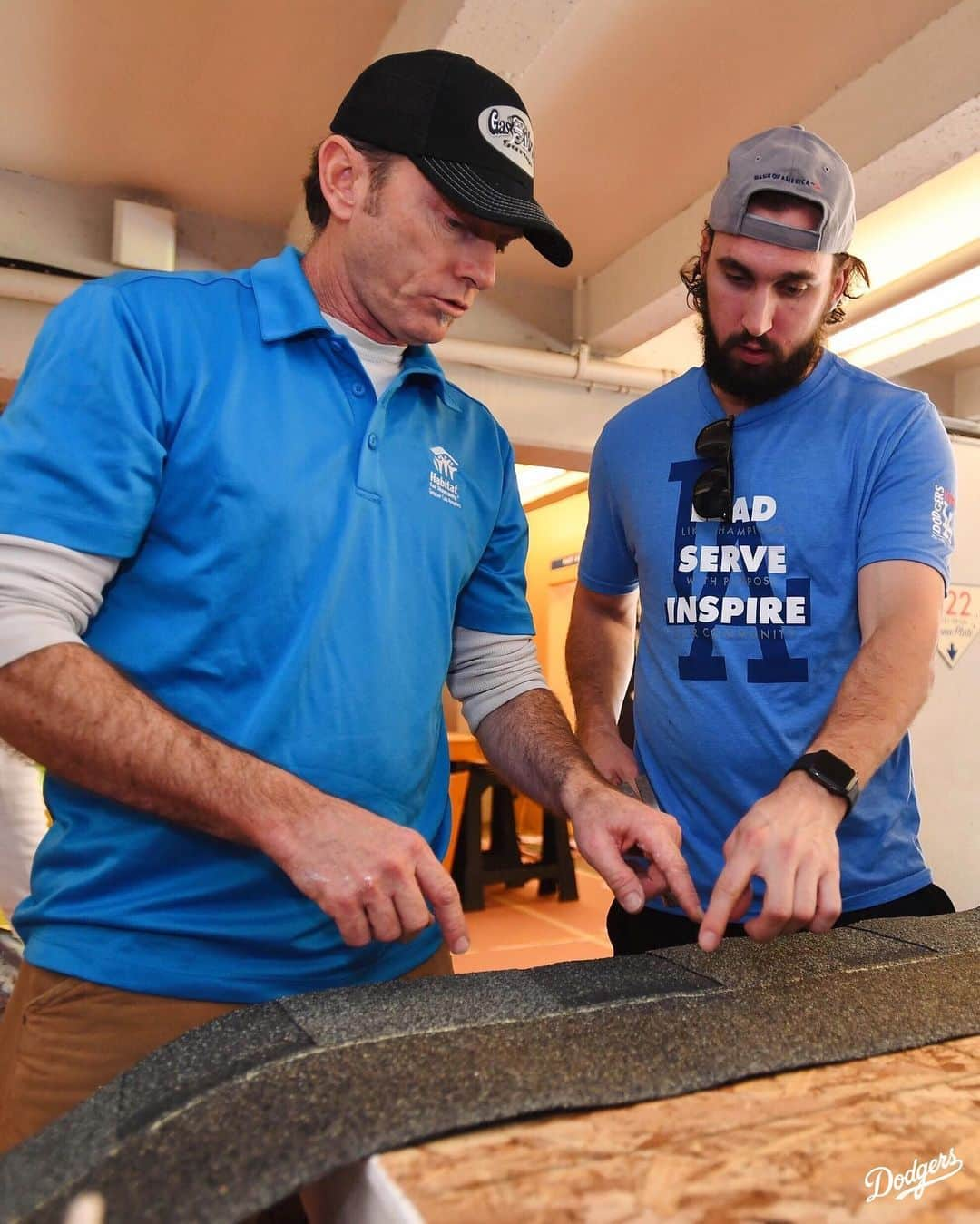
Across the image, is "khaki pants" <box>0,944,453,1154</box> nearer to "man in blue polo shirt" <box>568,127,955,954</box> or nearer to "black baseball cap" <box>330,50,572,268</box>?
"man in blue polo shirt" <box>568,127,955,954</box>

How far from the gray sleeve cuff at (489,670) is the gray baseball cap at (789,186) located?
726 millimetres

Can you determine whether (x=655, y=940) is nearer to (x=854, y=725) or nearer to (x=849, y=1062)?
(x=854, y=725)

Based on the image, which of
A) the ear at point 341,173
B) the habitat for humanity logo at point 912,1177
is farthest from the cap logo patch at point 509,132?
the habitat for humanity logo at point 912,1177

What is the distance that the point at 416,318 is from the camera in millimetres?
1229

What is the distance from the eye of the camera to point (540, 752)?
1.31 m

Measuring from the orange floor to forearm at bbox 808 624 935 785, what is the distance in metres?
3.03

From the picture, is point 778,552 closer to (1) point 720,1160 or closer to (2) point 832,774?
(2) point 832,774

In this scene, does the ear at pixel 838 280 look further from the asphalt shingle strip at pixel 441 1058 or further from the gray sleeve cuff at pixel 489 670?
the asphalt shingle strip at pixel 441 1058

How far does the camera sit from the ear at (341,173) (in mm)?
1229

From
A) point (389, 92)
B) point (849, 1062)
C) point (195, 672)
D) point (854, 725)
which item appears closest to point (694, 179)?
point (389, 92)

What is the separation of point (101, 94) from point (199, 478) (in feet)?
9.28

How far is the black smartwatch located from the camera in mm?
1100

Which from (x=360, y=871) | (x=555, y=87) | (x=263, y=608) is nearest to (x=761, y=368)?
(x=263, y=608)

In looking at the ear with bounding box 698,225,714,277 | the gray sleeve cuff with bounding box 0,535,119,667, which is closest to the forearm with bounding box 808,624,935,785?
the ear with bounding box 698,225,714,277
